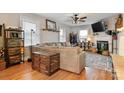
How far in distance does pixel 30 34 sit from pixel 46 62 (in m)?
2.67

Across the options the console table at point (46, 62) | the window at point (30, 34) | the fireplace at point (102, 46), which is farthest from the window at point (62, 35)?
the console table at point (46, 62)

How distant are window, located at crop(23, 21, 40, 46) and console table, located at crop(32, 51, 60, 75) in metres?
1.91

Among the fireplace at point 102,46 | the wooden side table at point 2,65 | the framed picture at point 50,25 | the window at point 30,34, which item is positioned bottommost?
the wooden side table at point 2,65

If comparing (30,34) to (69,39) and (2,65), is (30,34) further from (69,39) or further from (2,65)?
(69,39)

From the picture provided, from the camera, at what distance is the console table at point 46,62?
3055mm

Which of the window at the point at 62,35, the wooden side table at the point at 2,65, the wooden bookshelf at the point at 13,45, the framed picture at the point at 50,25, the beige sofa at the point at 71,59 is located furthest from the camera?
the window at the point at 62,35

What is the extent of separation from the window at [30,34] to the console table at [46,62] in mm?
1913

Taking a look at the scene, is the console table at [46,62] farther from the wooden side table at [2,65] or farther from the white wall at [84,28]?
the white wall at [84,28]

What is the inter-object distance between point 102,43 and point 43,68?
508 cm
